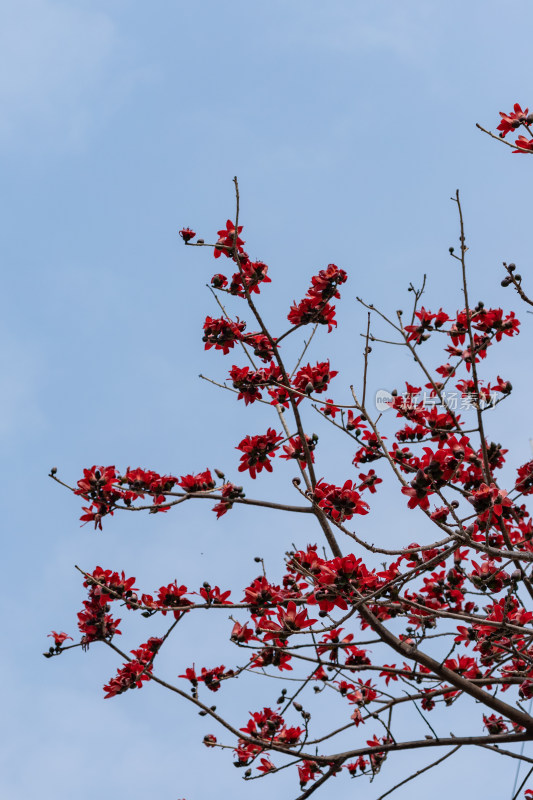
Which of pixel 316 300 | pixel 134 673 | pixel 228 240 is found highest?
pixel 228 240

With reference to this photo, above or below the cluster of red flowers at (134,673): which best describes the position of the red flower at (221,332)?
above

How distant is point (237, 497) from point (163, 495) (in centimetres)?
42

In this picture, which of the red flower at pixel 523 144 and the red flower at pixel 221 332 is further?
the red flower at pixel 221 332

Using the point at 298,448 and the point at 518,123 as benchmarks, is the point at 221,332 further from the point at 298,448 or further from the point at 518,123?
the point at 518,123

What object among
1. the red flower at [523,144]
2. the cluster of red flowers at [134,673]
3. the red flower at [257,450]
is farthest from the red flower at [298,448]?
the red flower at [523,144]

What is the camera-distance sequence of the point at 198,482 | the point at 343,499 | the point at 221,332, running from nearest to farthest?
the point at 343,499 < the point at 198,482 < the point at 221,332

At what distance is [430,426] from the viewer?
4016 mm

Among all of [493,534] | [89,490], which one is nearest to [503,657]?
[493,534]

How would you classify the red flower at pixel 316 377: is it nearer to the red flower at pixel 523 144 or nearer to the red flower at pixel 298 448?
the red flower at pixel 298 448

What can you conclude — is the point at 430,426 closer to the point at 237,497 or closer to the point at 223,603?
the point at 237,497

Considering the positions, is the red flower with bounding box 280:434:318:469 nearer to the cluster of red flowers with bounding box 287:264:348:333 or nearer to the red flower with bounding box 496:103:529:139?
the cluster of red flowers with bounding box 287:264:348:333

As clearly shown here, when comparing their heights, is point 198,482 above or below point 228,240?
below

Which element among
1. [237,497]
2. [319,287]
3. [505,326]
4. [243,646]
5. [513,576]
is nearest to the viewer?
[513,576]

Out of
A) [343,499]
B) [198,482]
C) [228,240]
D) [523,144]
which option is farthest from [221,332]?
[523,144]
